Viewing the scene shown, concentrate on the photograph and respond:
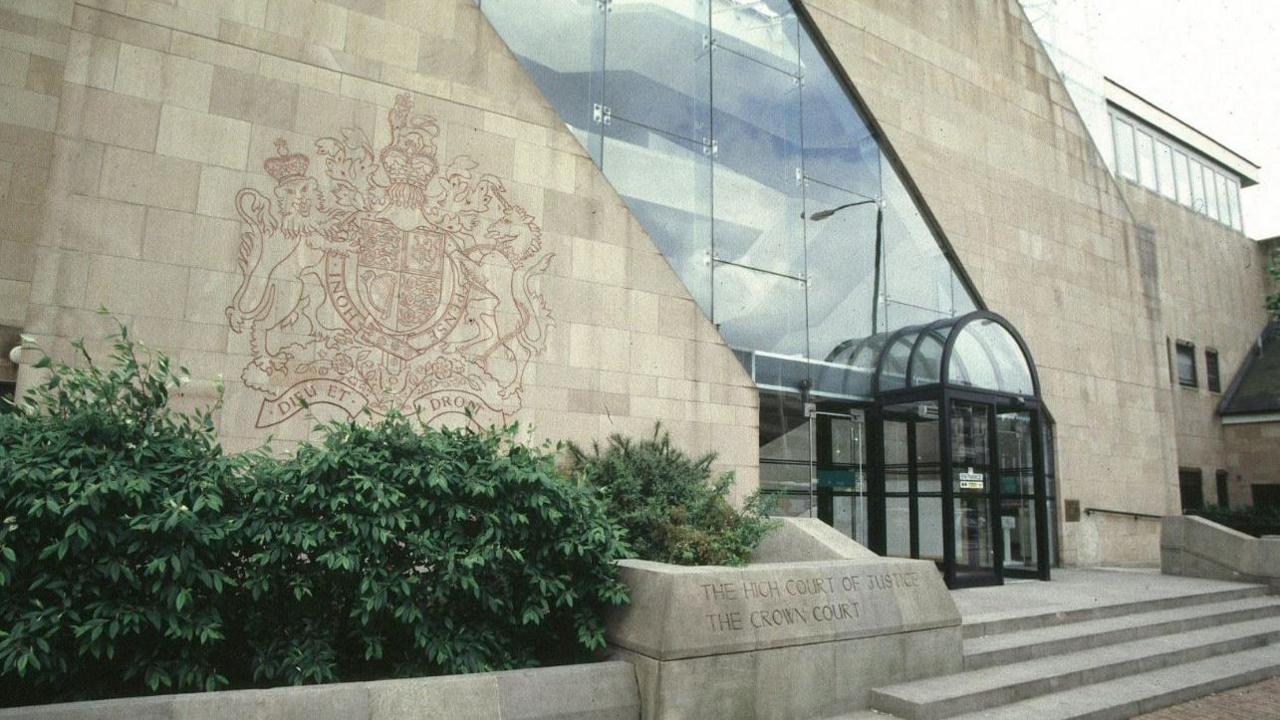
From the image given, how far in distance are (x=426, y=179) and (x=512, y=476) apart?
485 centimetres

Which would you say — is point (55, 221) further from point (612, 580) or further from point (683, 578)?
point (683, 578)

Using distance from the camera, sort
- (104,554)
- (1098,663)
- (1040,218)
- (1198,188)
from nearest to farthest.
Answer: (104,554)
(1098,663)
(1040,218)
(1198,188)

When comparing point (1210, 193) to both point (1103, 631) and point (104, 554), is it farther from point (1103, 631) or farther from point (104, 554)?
point (104, 554)

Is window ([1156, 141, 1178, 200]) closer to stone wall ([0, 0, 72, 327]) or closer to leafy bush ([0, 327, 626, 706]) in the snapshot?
leafy bush ([0, 327, 626, 706])


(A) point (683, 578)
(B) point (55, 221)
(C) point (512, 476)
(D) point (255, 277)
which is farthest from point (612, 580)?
(B) point (55, 221)

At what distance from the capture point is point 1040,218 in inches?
683

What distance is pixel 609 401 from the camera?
400 inches

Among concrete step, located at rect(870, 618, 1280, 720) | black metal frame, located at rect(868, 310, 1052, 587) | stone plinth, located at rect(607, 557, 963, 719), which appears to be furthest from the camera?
black metal frame, located at rect(868, 310, 1052, 587)

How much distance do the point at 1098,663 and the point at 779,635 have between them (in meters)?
4.01

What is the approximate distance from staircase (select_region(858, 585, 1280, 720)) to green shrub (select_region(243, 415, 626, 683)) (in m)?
2.87

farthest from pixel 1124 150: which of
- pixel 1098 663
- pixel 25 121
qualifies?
pixel 25 121

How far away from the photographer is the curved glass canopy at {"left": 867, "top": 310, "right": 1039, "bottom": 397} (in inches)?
500

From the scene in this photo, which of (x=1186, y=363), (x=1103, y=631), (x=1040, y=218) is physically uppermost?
(x=1040, y=218)

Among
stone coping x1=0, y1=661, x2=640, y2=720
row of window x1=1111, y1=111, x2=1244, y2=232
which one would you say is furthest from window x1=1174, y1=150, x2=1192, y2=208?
stone coping x1=0, y1=661, x2=640, y2=720
